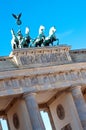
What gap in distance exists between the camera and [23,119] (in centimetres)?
2648

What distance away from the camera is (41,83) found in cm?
→ 2566

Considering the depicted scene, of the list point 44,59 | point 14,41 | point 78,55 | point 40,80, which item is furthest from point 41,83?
point 78,55

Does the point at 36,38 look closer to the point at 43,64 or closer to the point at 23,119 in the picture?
the point at 43,64

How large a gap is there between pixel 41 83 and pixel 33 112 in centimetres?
222

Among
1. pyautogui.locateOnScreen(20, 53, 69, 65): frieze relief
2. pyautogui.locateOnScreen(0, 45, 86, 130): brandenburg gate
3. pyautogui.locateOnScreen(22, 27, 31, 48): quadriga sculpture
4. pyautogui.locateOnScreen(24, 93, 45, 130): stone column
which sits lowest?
pyautogui.locateOnScreen(24, 93, 45, 130): stone column

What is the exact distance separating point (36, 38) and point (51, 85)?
4.04 metres

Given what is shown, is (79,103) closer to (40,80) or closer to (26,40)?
(40,80)

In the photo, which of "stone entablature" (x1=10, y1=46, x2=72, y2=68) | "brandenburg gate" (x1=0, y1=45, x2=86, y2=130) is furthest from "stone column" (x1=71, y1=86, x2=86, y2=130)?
"stone entablature" (x1=10, y1=46, x2=72, y2=68)

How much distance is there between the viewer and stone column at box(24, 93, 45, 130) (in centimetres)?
2419

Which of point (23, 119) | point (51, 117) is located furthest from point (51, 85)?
point (51, 117)

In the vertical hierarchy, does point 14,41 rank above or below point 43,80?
above

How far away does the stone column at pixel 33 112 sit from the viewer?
24.2m

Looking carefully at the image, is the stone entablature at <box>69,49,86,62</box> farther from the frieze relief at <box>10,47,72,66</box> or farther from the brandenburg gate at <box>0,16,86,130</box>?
the frieze relief at <box>10,47,72,66</box>

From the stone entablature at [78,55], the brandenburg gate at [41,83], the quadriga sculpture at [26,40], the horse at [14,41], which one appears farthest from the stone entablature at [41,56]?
the horse at [14,41]
